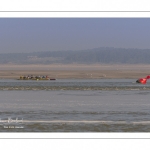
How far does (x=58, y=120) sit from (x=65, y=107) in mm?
6692

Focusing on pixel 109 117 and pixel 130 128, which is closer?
pixel 130 128

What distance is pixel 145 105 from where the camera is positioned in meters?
31.4

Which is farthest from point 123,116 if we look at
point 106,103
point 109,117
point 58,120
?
point 106,103
